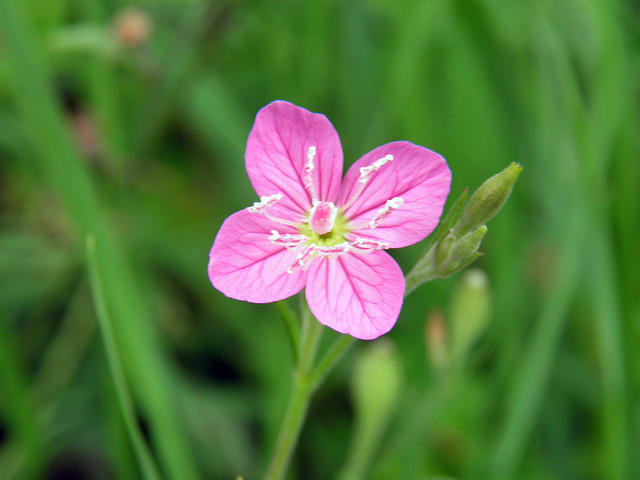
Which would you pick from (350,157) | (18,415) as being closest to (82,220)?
(18,415)

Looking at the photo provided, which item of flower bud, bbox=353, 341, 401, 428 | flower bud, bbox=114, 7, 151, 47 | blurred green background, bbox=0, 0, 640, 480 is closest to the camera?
flower bud, bbox=353, 341, 401, 428

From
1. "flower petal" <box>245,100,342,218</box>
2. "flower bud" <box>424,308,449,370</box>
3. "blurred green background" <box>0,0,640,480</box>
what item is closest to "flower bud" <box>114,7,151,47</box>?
"blurred green background" <box>0,0,640,480</box>

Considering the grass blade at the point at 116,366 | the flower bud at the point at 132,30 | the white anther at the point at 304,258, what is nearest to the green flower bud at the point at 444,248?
the white anther at the point at 304,258

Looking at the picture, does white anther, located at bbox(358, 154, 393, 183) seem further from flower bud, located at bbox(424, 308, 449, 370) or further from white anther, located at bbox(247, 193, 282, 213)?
flower bud, located at bbox(424, 308, 449, 370)

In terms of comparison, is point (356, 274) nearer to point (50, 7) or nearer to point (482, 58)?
point (482, 58)

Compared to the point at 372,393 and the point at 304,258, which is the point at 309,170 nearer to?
the point at 304,258

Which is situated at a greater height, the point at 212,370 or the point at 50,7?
the point at 50,7

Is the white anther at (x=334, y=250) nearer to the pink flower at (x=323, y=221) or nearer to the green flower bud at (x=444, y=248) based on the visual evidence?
the pink flower at (x=323, y=221)
